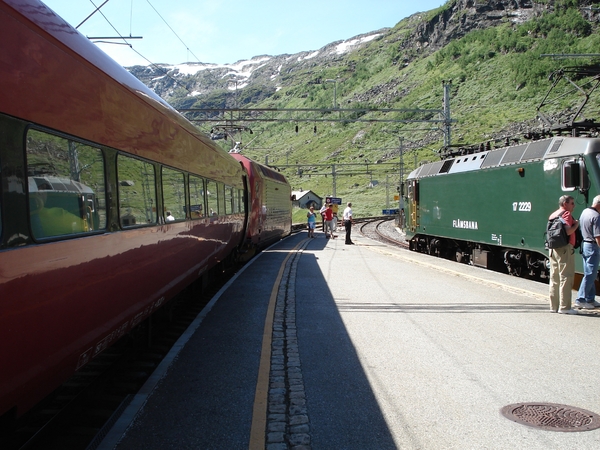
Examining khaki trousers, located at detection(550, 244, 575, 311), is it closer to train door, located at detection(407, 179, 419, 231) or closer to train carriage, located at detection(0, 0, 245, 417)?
train carriage, located at detection(0, 0, 245, 417)

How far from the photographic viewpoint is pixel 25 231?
11.4 ft

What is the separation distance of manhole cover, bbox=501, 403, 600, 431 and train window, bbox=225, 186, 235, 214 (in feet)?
31.9

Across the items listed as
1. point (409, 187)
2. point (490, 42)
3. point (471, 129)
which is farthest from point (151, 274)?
point (490, 42)

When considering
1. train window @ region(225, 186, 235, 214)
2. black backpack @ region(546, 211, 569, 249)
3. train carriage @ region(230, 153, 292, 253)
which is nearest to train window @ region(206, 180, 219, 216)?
train window @ region(225, 186, 235, 214)

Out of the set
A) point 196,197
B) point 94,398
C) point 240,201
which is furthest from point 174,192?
point 240,201

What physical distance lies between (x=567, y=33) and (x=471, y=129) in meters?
37.5

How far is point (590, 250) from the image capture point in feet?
28.4

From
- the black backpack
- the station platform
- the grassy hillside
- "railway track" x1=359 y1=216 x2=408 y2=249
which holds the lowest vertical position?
"railway track" x1=359 y1=216 x2=408 y2=249

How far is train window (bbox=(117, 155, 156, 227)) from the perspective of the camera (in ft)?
18.1

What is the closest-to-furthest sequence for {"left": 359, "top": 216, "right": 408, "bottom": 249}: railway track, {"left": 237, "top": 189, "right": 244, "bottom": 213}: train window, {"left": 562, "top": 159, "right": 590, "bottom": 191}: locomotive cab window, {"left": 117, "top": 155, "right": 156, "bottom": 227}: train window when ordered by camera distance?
{"left": 117, "top": 155, "right": 156, "bottom": 227}: train window, {"left": 562, "top": 159, "right": 590, "bottom": 191}: locomotive cab window, {"left": 237, "top": 189, "right": 244, "bottom": 213}: train window, {"left": 359, "top": 216, "right": 408, "bottom": 249}: railway track

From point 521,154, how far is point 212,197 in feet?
23.0

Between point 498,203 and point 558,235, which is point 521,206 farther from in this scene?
point 558,235

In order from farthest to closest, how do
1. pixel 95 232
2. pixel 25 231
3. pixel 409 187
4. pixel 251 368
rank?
pixel 409 187, pixel 251 368, pixel 95 232, pixel 25 231

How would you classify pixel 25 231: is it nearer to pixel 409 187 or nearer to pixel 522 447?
pixel 522 447
